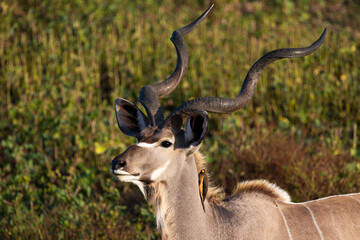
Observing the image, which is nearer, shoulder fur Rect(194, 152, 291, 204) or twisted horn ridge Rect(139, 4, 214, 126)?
twisted horn ridge Rect(139, 4, 214, 126)

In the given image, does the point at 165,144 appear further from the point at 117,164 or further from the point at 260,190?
Result: the point at 260,190

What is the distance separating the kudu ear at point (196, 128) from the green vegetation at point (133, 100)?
135cm

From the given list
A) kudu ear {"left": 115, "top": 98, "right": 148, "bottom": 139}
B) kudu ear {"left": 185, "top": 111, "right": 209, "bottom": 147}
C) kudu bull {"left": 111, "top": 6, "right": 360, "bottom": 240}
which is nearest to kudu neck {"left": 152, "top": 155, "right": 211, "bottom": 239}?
kudu bull {"left": 111, "top": 6, "right": 360, "bottom": 240}

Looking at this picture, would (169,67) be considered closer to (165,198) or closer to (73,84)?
(73,84)

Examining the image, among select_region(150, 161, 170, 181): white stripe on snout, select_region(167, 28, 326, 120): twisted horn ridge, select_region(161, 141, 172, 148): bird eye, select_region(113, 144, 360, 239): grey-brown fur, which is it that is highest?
select_region(167, 28, 326, 120): twisted horn ridge

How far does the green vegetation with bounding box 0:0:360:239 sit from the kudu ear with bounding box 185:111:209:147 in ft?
4.44

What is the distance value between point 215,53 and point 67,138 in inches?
119

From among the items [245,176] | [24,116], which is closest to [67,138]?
[24,116]

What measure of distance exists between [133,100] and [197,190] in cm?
394

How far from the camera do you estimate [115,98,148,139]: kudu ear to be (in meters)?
3.03

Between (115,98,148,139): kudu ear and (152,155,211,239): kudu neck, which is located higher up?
(115,98,148,139): kudu ear

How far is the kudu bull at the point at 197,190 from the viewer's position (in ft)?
8.82

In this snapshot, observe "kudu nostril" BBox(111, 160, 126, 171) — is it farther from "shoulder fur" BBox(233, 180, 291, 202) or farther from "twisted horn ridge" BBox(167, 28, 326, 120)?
"shoulder fur" BBox(233, 180, 291, 202)

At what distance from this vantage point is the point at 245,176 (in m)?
4.68
